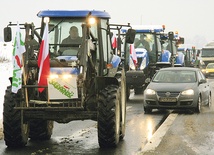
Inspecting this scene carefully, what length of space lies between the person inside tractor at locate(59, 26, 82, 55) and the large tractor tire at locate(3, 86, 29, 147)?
152 cm

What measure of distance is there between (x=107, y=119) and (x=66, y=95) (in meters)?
0.87

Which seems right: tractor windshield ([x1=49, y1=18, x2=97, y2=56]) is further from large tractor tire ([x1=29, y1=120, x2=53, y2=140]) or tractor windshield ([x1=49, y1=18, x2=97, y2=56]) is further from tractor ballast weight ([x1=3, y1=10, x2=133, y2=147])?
large tractor tire ([x1=29, y1=120, x2=53, y2=140])

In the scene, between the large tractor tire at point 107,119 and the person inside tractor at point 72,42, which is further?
the person inside tractor at point 72,42

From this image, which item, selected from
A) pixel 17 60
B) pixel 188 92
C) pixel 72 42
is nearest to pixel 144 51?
pixel 188 92

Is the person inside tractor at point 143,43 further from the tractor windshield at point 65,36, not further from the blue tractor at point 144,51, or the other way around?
the tractor windshield at point 65,36

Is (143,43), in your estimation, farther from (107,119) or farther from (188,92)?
(107,119)

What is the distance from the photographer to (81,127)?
45.6 ft

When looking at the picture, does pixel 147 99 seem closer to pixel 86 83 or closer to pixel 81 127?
pixel 81 127

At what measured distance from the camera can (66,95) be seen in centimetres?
1012

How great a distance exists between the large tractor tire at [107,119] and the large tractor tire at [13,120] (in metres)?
1.42

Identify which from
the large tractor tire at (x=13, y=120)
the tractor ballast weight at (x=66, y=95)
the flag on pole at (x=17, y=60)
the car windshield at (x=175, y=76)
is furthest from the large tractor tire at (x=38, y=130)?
the car windshield at (x=175, y=76)

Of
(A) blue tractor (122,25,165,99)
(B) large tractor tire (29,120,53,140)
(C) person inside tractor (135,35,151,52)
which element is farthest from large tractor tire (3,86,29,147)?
(C) person inside tractor (135,35,151,52)

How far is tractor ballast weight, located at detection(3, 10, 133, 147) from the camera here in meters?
10.2

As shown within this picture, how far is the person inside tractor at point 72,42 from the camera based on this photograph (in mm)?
11344
